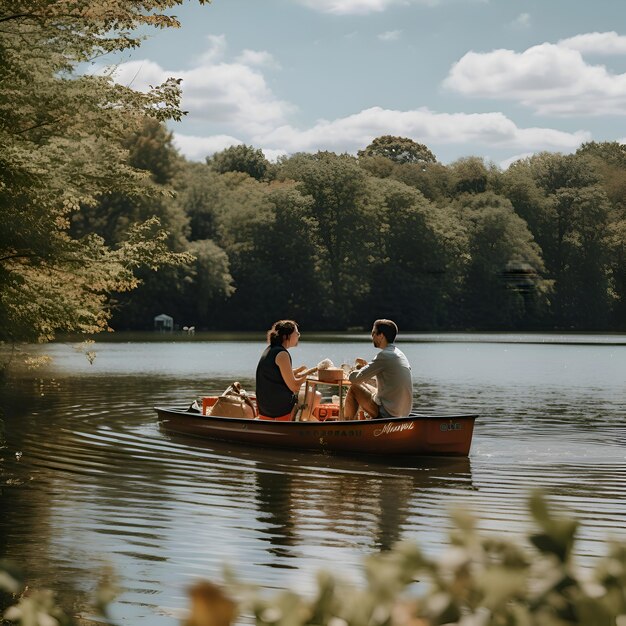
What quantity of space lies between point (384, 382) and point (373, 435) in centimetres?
62

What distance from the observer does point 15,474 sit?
479 inches

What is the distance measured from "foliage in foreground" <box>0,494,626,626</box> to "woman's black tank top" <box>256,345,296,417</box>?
12442mm

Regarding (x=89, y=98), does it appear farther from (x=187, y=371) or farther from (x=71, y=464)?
(x=187, y=371)

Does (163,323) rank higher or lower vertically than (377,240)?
lower

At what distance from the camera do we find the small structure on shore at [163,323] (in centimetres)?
7106

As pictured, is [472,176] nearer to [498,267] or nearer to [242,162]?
[498,267]

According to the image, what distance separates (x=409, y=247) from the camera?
266 ft

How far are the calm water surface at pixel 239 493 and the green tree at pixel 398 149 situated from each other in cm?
8396

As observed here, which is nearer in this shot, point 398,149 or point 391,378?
point 391,378

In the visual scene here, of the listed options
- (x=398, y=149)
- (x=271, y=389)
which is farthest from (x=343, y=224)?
(x=271, y=389)

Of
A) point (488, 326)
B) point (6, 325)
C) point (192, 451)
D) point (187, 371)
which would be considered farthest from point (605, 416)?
point (488, 326)

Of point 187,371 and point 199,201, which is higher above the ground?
point 199,201

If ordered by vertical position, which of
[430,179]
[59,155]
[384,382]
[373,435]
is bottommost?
[373,435]

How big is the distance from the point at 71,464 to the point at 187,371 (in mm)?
21226
